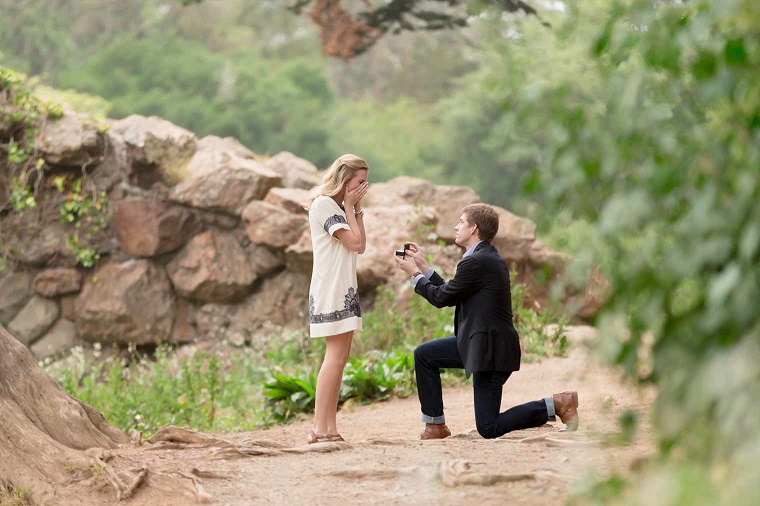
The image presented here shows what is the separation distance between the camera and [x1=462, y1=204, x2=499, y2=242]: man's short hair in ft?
16.0

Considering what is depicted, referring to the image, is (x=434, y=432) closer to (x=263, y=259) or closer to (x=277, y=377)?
(x=277, y=377)

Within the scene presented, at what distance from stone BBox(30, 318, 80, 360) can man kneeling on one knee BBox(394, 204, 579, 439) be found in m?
6.62

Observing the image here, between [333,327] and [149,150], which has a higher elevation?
[149,150]

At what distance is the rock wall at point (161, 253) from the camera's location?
1019cm

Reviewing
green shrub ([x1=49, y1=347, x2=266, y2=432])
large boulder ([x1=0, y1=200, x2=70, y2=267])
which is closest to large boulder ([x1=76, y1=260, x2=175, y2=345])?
large boulder ([x1=0, y1=200, x2=70, y2=267])

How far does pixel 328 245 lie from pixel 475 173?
2347 centimetres

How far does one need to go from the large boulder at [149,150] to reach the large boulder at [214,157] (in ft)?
0.48

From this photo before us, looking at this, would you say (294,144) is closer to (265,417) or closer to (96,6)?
(96,6)

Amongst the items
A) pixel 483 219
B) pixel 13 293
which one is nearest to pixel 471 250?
pixel 483 219

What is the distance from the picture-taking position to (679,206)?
2209 millimetres

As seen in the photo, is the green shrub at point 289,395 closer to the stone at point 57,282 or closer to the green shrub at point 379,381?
the green shrub at point 379,381

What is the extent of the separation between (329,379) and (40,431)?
4.97ft

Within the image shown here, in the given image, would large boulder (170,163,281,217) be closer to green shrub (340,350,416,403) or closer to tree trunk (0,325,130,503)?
green shrub (340,350,416,403)

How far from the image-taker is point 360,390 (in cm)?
719
